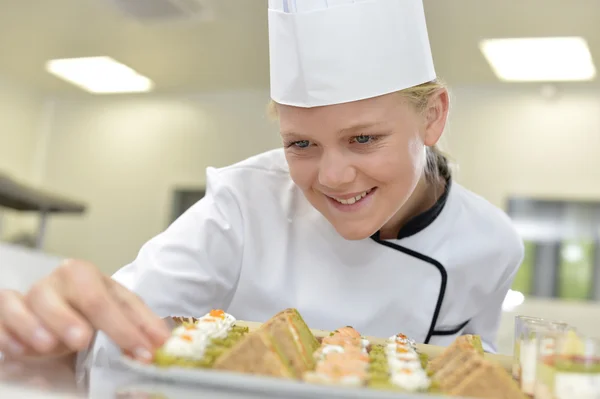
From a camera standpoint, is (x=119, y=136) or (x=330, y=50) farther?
(x=119, y=136)

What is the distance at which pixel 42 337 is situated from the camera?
63cm

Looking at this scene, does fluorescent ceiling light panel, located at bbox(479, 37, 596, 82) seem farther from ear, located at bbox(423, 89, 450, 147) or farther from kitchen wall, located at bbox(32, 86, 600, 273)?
ear, located at bbox(423, 89, 450, 147)

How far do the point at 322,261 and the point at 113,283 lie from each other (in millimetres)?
685

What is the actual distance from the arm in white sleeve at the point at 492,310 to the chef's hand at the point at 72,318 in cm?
94

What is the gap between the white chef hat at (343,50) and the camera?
1.06m

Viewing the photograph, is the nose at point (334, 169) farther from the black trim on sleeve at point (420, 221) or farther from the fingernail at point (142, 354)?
the fingernail at point (142, 354)

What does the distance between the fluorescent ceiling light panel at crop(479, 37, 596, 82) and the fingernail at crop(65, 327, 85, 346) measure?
4.12 m

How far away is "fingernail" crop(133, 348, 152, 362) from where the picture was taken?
2.03 ft

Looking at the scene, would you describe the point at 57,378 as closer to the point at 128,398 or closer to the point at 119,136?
the point at 128,398

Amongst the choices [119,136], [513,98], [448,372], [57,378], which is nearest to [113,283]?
[57,378]

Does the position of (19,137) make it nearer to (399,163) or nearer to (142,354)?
(399,163)

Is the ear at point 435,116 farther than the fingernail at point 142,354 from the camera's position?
Yes

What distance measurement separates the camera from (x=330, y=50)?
1.10 m

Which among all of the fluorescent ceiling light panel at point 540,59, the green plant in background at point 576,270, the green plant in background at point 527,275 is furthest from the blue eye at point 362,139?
the green plant in background at point 576,270
